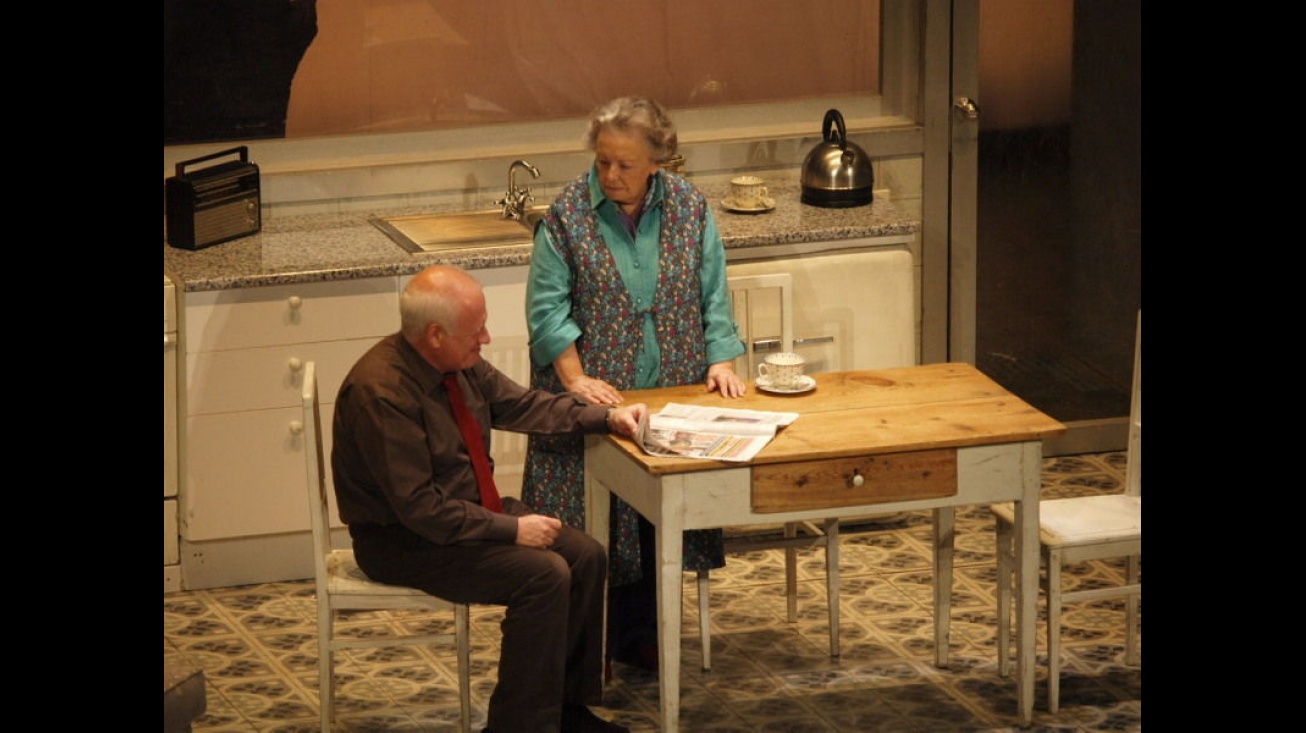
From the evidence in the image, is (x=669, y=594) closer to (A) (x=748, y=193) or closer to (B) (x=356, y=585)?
(B) (x=356, y=585)

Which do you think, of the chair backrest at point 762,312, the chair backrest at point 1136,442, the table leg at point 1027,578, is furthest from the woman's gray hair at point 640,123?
the chair backrest at point 1136,442

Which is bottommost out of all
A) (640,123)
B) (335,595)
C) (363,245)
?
(335,595)

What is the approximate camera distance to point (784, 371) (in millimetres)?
4871

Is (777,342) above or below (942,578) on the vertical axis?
above

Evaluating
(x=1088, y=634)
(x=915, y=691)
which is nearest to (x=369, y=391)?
(x=915, y=691)

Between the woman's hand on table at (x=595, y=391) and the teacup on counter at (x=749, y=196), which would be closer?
the woman's hand on table at (x=595, y=391)

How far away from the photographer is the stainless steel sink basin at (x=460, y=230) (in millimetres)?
5969

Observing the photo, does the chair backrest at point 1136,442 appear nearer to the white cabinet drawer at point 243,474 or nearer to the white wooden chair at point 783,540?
the white wooden chair at point 783,540

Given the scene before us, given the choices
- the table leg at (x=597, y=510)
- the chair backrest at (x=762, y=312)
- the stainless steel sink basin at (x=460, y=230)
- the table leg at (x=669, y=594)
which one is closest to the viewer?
the table leg at (x=669, y=594)

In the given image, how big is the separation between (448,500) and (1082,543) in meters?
1.52

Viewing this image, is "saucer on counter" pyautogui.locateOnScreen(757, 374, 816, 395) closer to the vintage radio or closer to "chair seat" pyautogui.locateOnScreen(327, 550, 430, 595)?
"chair seat" pyautogui.locateOnScreen(327, 550, 430, 595)

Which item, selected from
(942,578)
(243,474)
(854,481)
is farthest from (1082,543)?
(243,474)

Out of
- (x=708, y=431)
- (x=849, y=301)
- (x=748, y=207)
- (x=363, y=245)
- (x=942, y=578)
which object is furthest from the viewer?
(x=748, y=207)

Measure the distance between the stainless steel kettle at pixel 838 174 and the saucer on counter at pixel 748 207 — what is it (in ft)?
0.47
